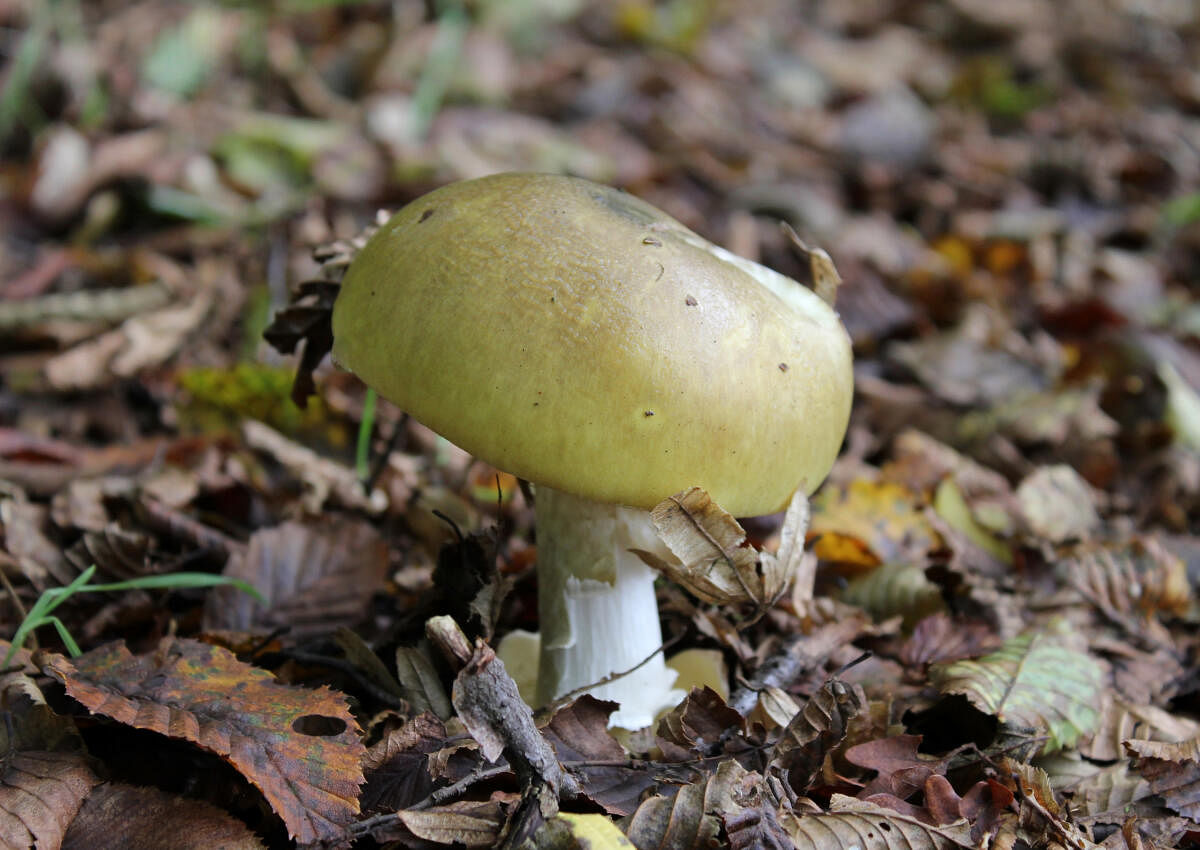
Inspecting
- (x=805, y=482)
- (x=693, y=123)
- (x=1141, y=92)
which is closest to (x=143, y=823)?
(x=805, y=482)

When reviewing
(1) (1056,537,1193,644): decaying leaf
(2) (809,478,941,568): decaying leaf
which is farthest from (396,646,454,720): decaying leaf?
(1) (1056,537,1193,644): decaying leaf

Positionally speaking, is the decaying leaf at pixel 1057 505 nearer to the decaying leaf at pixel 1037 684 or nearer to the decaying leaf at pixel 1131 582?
the decaying leaf at pixel 1131 582

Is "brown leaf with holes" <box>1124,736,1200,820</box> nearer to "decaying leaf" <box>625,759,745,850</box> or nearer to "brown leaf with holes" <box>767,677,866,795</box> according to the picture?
→ "brown leaf with holes" <box>767,677,866,795</box>

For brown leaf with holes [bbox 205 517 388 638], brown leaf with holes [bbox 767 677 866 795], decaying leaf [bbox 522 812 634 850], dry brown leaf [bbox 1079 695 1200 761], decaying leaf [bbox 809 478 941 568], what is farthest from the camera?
decaying leaf [bbox 809 478 941 568]

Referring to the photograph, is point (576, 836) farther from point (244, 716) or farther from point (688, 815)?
point (244, 716)

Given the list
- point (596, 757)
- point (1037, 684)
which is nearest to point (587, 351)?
A: point (596, 757)

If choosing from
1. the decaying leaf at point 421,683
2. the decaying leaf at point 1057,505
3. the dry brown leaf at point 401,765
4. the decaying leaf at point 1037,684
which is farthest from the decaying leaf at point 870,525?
the dry brown leaf at point 401,765
